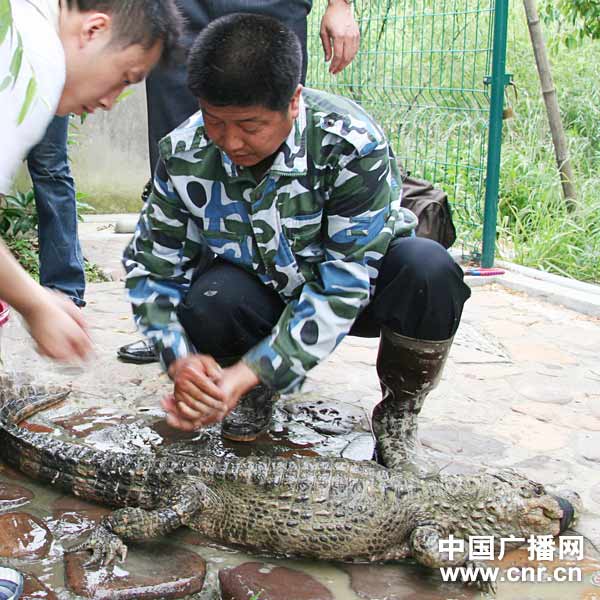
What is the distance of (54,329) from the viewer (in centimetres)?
188

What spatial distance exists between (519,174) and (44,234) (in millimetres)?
4733

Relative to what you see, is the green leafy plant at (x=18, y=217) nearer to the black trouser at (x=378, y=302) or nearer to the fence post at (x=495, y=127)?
the black trouser at (x=378, y=302)

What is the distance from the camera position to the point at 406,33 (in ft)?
21.7

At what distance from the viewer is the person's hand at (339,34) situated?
3.38 metres

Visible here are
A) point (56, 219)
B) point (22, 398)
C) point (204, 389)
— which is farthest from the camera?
point (56, 219)

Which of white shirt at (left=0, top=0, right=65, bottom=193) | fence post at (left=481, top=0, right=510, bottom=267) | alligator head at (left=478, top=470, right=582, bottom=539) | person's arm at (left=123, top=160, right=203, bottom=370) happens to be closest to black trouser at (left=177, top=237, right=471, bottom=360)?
person's arm at (left=123, top=160, right=203, bottom=370)

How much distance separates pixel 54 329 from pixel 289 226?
39.2 inches

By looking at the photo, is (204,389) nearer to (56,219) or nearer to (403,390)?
(403,390)

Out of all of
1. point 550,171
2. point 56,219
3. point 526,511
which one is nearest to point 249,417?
point 526,511

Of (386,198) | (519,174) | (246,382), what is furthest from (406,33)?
(246,382)

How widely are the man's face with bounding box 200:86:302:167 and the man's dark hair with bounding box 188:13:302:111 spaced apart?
24 millimetres

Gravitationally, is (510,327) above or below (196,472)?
below

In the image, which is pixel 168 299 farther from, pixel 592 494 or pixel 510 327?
pixel 510 327

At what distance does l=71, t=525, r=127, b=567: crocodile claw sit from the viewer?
7.59ft
